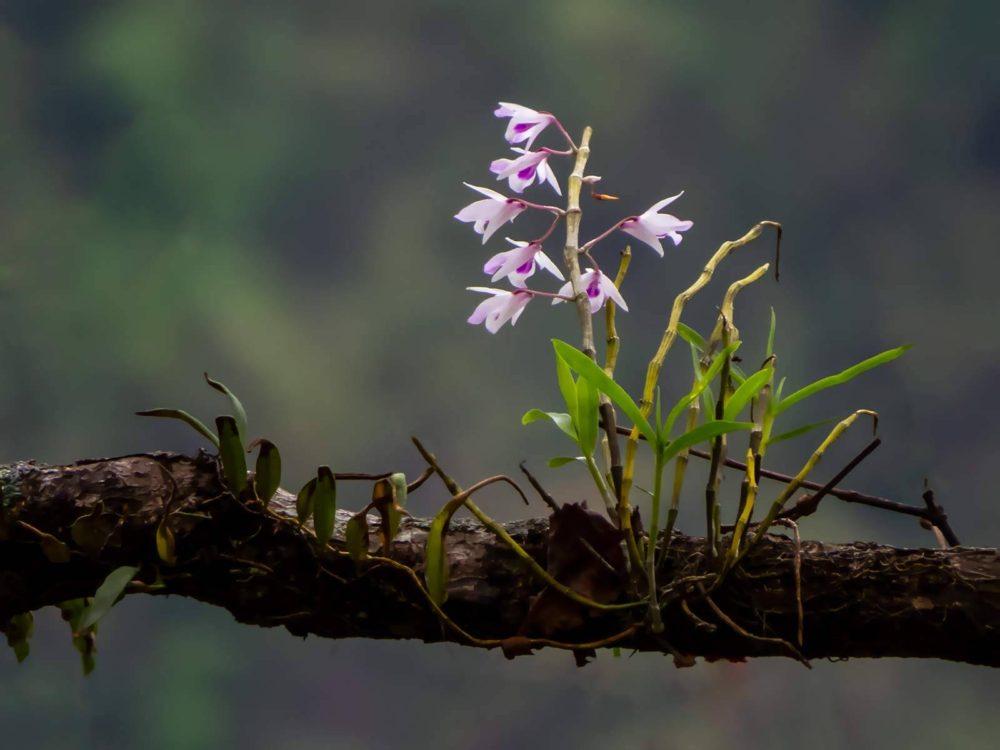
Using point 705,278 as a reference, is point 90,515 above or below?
below

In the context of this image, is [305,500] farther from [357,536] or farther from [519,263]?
[519,263]

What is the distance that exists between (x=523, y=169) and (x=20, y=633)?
66 cm

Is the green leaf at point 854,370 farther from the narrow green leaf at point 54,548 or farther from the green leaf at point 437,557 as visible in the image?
the narrow green leaf at point 54,548

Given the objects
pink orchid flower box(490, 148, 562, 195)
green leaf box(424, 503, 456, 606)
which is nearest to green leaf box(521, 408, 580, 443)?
green leaf box(424, 503, 456, 606)

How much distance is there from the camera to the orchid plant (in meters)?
0.72

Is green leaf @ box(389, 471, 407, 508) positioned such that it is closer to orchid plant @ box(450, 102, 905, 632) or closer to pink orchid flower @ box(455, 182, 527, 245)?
orchid plant @ box(450, 102, 905, 632)

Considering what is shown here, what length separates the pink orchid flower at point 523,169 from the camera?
2.71ft

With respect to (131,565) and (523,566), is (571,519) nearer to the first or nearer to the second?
(523,566)

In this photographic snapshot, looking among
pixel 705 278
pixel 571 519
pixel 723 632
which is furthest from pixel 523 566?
pixel 705 278

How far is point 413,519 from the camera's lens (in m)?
0.81

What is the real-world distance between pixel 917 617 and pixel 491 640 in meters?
0.33

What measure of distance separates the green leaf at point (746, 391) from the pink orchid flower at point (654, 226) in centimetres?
16

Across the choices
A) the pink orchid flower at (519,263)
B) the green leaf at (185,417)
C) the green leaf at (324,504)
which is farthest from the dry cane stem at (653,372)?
the green leaf at (185,417)

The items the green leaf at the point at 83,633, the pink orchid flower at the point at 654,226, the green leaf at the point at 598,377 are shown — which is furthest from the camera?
the green leaf at the point at 83,633
